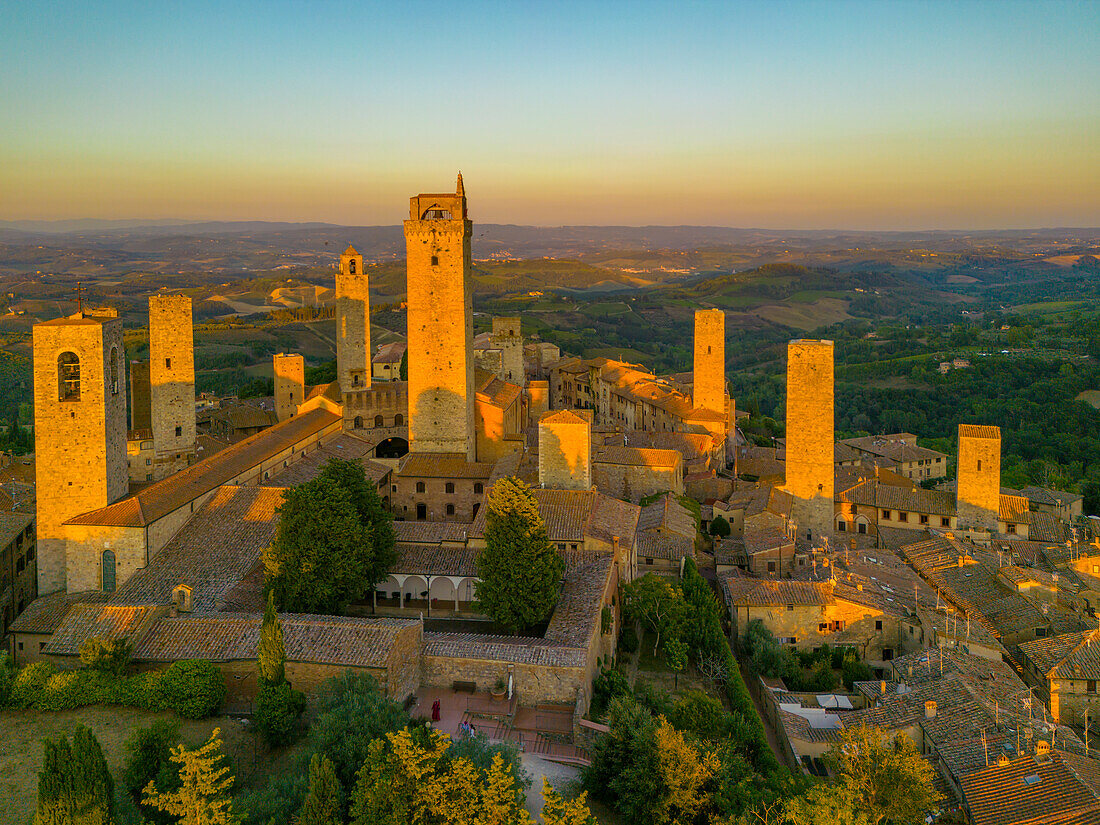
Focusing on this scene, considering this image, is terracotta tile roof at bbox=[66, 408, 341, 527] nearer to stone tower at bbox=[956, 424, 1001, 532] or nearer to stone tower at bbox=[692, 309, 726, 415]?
stone tower at bbox=[692, 309, 726, 415]

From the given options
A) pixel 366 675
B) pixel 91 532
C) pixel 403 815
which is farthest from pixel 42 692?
pixel 403 815

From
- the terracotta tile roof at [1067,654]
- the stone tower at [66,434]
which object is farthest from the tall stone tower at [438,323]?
the terracotta tile roof at [1067,654]

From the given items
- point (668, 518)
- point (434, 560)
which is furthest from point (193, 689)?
point (668, 518)

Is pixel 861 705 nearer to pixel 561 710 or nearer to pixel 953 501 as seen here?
pixel 561 710

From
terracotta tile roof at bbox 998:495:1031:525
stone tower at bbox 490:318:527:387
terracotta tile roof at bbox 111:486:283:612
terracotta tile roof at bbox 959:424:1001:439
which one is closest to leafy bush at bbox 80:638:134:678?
terracotta tile roof at bbox 111:486:283:612

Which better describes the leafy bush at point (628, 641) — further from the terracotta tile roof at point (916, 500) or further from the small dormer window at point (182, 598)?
the terracotta tile roof at point (916, 500)

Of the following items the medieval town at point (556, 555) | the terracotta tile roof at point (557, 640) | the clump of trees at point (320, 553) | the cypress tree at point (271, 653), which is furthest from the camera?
the clump of trees at point (320, 553)
